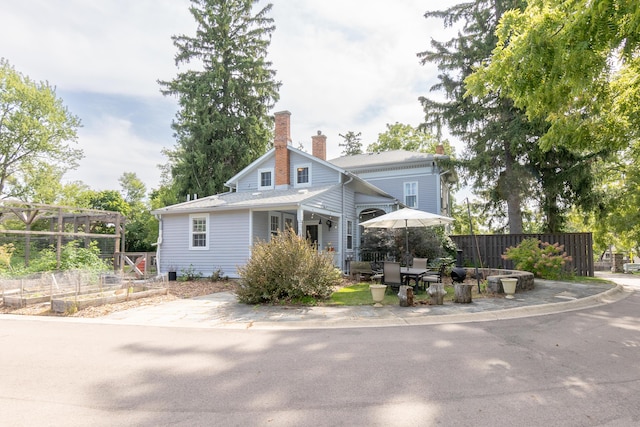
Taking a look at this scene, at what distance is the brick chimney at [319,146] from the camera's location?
2328 centimetres

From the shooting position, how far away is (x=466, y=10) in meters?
21.1

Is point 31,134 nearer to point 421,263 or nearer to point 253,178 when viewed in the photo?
point 253,178

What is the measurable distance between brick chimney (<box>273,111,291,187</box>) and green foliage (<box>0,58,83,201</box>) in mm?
25396

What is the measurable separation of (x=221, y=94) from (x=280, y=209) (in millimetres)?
20060

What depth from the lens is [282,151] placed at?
62.3ft

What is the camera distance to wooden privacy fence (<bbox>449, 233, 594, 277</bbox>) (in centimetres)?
1550

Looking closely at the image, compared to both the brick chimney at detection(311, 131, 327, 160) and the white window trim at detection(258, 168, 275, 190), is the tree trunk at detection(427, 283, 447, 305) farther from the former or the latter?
the brick chimney at detection(311, 131, 327, 160)

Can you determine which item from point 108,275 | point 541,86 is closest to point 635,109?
point 541,86

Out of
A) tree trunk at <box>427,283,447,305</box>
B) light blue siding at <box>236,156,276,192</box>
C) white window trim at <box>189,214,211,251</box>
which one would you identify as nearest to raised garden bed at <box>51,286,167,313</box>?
white window trim at <box>189,214,211,251</box>

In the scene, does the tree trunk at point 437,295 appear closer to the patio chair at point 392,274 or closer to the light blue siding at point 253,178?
the patio chair at point 392,274

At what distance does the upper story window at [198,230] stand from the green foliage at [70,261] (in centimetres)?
362

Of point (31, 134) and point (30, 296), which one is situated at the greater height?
point (31, 134)

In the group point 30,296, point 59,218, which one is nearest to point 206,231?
point 59,218

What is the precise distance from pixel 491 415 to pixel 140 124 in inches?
1258
